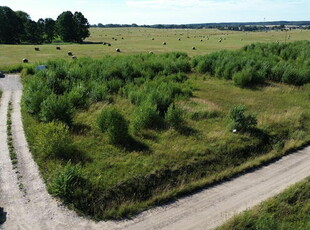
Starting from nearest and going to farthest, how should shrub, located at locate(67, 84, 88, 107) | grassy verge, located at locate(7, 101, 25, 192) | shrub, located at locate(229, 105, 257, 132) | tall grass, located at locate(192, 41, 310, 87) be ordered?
grassy verge, located at locate(7, 101, 25, 192) < shrub, located at locate(229, 105, 257, 132) < shrub, located at locate(67, 84, 88, 107) < tall grass, located at locate(192, 41, 310, 87)

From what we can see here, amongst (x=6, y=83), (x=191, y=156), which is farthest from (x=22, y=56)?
(x=191, y=156)

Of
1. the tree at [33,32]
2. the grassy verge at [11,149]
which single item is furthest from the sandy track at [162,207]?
the tree at [33,32]

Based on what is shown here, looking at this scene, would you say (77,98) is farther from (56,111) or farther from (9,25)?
(9,25)

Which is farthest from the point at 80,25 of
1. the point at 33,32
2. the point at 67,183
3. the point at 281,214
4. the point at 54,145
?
the point at 281,214

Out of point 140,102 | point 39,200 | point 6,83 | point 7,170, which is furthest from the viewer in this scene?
point 6,83

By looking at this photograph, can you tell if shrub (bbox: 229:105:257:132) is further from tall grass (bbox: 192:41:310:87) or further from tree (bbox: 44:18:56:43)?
tree (bbox: 44:18:56:43)

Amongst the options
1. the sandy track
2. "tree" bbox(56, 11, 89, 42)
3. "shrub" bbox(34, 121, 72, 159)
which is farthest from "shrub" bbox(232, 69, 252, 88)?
"tree" bbox(56, 11, 89, 42)

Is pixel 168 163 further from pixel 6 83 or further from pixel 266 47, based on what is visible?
pixel 266 47
